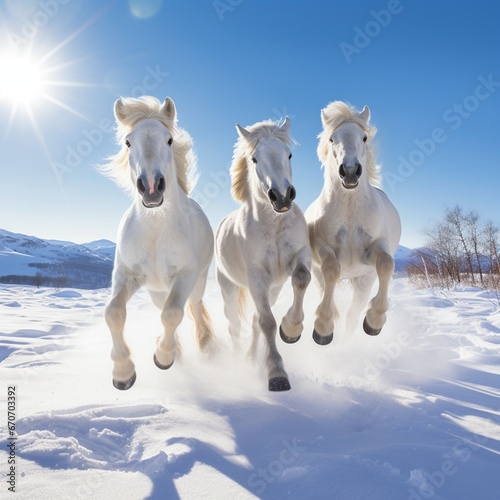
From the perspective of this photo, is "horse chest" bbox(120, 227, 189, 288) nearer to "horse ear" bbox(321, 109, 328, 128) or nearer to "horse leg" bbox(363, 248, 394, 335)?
"horse leg" bbox(363, 248, 394, 335)

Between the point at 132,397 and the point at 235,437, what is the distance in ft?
4.06

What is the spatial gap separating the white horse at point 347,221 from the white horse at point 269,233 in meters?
0.30

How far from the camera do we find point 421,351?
540 cm

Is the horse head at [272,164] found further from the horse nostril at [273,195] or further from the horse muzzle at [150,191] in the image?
the horse muzzle at [150,191]

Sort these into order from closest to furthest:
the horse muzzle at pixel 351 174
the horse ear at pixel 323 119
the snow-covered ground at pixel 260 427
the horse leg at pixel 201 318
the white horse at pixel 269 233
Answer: the snow-covered ground at pixel 260 427 < the white horse at pixel 269 233 < the horse muzzle at pixel 351 174 < the horse ear at pixel 323 119 < the horse leg at pixel 201 318

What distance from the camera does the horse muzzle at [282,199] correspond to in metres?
3.45

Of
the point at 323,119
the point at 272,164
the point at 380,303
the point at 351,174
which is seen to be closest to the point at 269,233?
the point at 272,164

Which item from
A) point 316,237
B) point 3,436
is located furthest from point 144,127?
point 3,436

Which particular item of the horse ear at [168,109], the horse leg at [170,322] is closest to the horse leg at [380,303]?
the horse leg at [170,322]

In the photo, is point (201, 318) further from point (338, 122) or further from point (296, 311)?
point (338, 122)

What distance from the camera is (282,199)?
3447mm

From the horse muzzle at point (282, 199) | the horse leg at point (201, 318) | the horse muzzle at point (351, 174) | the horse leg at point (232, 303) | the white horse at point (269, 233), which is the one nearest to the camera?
the horse muzzle at point (282, 199)

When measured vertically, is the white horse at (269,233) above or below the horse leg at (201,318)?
above

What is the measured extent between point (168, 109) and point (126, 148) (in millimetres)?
611
